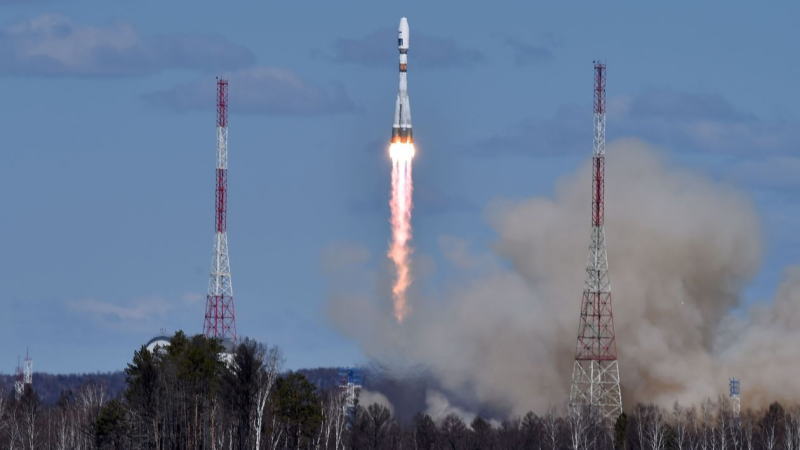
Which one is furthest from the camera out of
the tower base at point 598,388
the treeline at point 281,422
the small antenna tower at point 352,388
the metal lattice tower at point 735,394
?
the metal lattice tower at point 735,394

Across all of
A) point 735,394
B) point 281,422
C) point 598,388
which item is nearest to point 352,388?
point 598,388

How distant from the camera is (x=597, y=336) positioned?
3927 inches

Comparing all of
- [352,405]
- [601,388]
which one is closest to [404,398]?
[352,405]

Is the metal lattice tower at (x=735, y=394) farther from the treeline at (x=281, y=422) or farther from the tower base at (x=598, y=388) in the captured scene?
the tower base at (x=598, y=388)

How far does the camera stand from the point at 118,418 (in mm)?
87250

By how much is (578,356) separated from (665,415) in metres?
8.49

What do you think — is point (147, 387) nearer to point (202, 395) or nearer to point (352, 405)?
point (202, 395)

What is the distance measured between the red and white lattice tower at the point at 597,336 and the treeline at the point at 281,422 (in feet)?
4.22

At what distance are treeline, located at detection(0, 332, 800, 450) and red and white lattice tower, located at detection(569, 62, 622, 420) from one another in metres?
1.29

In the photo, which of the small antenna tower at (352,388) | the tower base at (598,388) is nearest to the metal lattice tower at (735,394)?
the tower base at (598,388)

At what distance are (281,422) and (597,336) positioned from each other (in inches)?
771

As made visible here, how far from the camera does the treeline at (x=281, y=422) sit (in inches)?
3278

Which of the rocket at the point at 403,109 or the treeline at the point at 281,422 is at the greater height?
the rocket at the point at 403,109

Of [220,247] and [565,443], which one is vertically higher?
[220,247]
